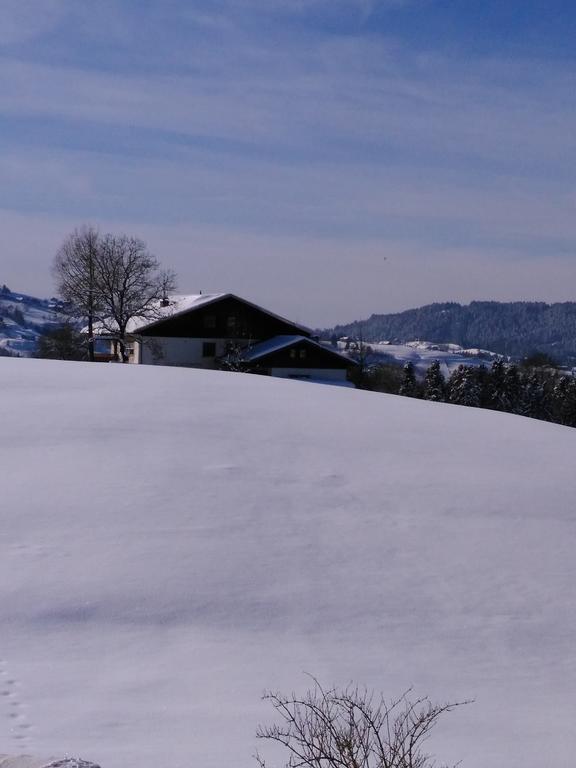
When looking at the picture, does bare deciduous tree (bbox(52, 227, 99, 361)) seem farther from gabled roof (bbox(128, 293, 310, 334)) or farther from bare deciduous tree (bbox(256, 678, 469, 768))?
bare deciduous tree (bbox(256, 678, 469, 768))

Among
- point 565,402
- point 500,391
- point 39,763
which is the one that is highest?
point 39,763

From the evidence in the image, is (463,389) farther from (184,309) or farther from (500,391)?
(184,309)

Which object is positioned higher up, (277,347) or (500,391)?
(277,347)

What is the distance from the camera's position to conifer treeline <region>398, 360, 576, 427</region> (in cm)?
6669

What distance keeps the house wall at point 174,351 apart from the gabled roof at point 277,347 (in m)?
2.17

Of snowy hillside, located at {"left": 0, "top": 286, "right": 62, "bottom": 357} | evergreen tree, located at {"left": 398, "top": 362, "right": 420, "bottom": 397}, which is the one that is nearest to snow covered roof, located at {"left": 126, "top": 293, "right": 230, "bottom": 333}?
evergreen tree, located at {"left": 398, "top": 362, "right": 420, "bottom": 397}

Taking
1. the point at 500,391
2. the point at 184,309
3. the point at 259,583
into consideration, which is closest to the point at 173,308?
the point at 184,309

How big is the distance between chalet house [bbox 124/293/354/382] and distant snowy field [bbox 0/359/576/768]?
115 ft

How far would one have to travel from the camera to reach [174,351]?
164ft

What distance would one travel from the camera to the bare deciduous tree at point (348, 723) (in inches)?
172

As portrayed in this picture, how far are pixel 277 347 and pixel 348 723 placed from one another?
4354 centimetres

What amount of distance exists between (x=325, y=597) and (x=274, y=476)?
3140 millimetres

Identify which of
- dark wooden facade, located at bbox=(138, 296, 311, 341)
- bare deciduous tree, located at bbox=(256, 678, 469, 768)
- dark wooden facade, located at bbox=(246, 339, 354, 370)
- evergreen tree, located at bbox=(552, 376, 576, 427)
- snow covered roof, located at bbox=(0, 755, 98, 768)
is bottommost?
evergreen tree, located at bbox=(552, 376, 576, 427)

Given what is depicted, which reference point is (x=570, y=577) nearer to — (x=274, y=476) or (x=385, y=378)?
(x=274, y=476)
